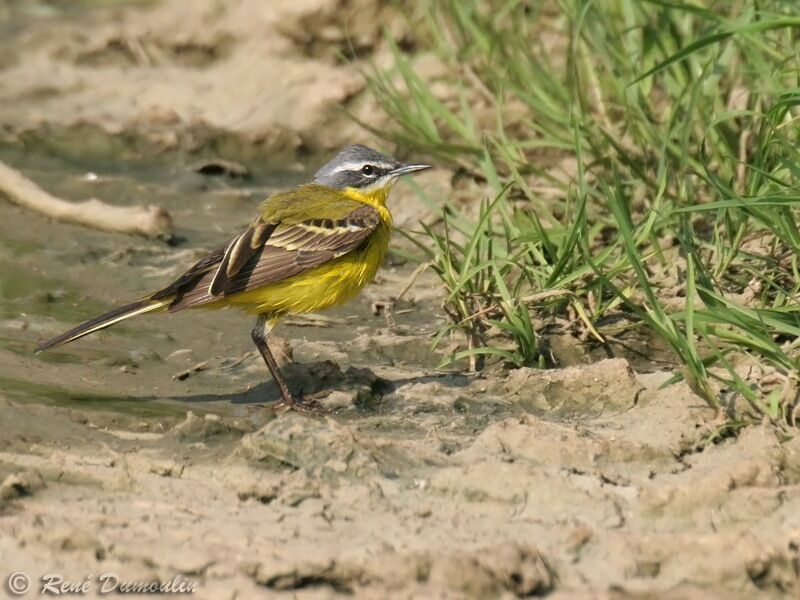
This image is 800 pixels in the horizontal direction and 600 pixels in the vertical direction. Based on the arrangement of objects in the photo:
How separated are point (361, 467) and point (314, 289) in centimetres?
210

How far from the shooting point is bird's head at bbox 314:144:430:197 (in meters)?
8.41

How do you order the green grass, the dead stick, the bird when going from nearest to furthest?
the green grass → the bird → the dead stick

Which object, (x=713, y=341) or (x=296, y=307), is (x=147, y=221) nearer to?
(x=296, y=307)

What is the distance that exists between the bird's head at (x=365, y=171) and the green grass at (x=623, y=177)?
34cm

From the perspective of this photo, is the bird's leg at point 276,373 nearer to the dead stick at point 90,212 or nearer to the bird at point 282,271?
the bird at point 282,271

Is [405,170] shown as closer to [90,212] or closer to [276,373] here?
[276,373]

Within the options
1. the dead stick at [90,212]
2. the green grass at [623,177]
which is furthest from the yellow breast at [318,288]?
the dead stick at [90,212]

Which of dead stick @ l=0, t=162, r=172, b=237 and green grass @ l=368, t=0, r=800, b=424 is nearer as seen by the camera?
green grass @ l=368, t=0, r=800, b=424

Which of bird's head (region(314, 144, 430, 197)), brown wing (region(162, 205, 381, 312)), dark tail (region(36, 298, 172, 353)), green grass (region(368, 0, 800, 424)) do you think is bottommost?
green grass (region(368, 0, 800, 424))

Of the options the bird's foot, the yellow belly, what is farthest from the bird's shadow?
the yellow belly

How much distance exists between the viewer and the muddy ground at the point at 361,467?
466 cm
